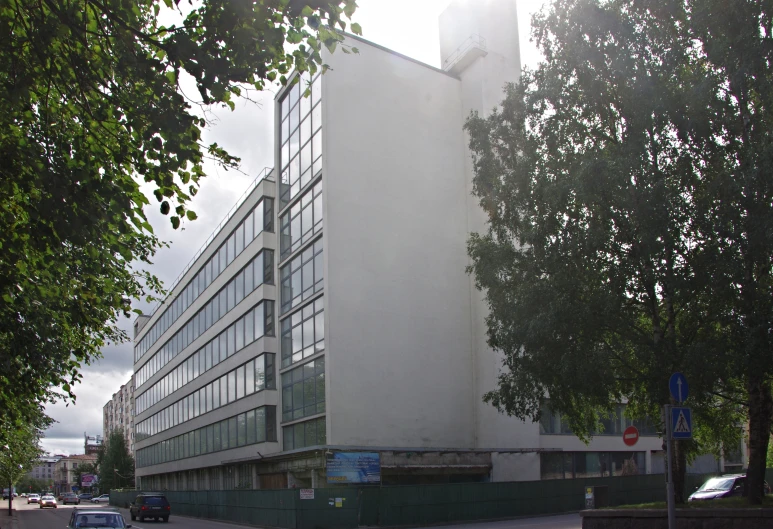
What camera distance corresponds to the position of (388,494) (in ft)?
90.6

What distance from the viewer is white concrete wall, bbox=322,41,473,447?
32.5 meters

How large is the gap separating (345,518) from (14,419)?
1321 cm

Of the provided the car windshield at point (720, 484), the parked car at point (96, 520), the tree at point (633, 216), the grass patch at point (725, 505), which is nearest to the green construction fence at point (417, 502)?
the car windshield at point (720, 484)

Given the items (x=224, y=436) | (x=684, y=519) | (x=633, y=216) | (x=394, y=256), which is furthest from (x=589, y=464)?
(x=633, y=216)

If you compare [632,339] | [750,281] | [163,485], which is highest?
[750,281]

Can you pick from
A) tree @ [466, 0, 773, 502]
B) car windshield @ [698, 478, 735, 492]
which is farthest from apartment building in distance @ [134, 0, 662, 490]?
tree @ [466, 0, 773, 502]

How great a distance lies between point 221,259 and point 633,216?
36052 millimetres

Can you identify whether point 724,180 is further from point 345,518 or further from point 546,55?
point 345,518

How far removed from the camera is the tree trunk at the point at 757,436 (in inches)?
603

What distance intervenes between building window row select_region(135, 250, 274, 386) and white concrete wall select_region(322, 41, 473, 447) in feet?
24.1

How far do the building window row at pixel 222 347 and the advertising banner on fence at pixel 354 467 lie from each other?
9.86 meters

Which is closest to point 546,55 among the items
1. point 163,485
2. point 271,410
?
point 271,410

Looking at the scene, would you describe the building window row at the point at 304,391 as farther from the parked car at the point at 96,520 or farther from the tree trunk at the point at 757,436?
the tree trunk at the point at 757,436

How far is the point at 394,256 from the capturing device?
115 ft
